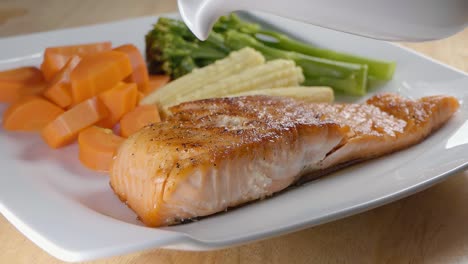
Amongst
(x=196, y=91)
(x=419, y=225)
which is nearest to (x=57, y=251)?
A: (x=419, y=225)

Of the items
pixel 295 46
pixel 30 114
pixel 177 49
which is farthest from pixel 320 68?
pixel 30 114

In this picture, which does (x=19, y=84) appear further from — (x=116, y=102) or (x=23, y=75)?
(x=116, y=102)

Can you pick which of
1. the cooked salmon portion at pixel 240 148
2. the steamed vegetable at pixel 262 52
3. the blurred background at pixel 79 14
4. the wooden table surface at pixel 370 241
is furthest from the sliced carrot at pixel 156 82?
the blurred background at pixel 79 14

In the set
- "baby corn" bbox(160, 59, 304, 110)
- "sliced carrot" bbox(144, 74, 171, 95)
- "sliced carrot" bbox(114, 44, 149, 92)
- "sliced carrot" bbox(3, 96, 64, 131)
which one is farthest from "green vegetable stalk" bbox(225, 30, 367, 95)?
"sliced carrot" bbox(3, 96, 64, 131)

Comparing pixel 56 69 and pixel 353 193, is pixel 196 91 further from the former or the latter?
pixel 353 193

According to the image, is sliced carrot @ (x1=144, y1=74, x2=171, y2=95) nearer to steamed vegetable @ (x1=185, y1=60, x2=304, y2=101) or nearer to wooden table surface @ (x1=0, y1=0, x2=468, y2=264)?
steamed vegetable @ (x1=185, y1=60, x2=304, y2=101)

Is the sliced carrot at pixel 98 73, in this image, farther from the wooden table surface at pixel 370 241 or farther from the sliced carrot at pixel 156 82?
the wooden table surface at pixel 370 241
